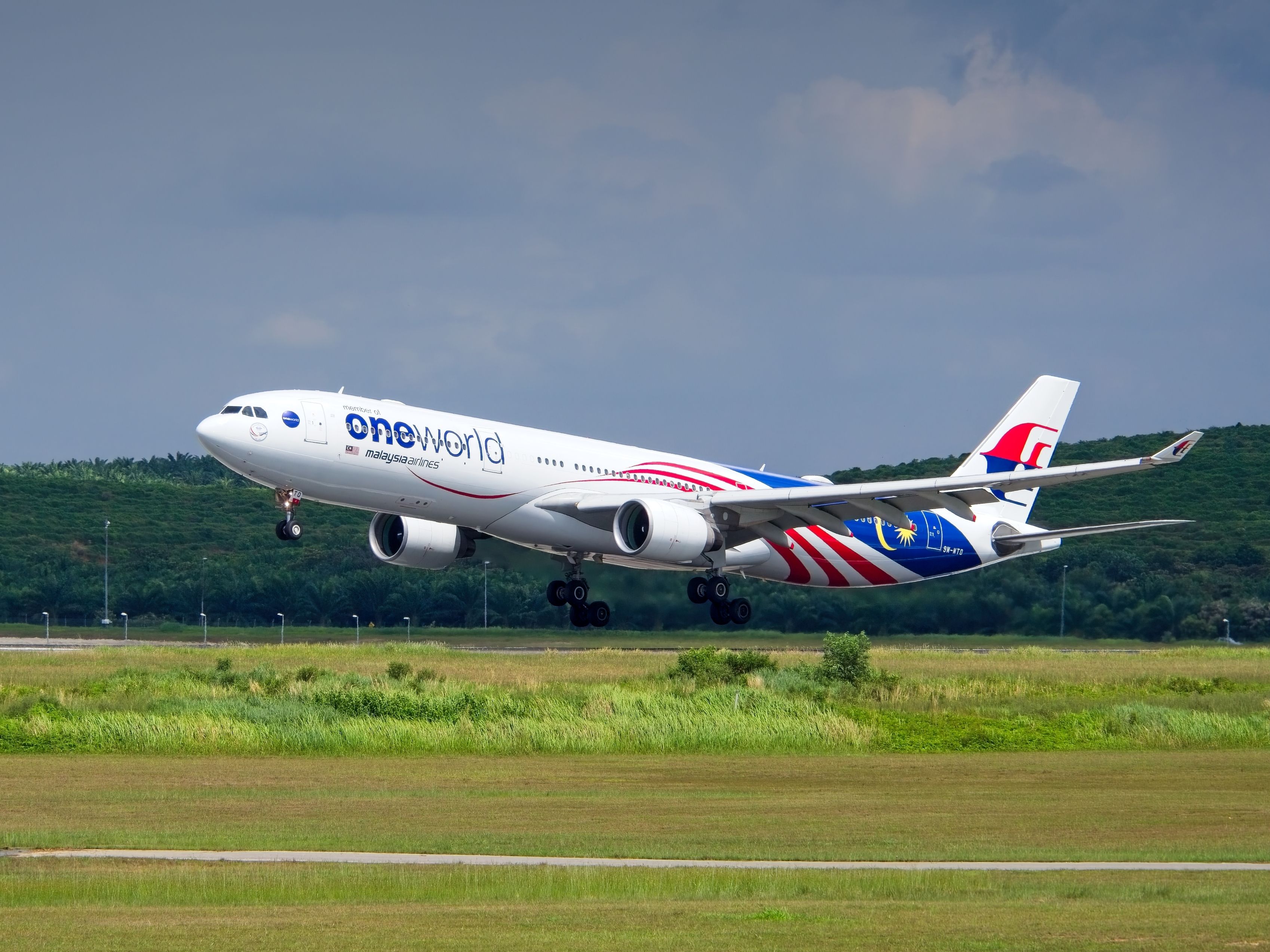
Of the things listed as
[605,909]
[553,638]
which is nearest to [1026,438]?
[553,638]

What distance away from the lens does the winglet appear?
38219 mm

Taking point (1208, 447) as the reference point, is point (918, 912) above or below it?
below

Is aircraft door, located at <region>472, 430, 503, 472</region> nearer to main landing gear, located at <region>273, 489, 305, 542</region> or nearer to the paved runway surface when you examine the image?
main landing gear, located at <region>273, 489, 305, 542</region>

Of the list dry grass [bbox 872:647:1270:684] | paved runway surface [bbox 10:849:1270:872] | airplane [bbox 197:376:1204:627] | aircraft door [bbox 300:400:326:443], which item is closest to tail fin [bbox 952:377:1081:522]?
airplane [bbox 197:376:1204:627]

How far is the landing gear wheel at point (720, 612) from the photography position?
50.7 meters

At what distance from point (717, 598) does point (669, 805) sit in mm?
19025

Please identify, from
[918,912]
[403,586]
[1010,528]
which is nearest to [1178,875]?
[918,912]

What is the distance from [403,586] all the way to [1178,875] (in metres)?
62.7

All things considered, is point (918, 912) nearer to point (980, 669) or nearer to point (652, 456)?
point (652, 456)

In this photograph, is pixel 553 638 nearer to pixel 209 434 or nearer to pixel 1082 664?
pixel 1082 664

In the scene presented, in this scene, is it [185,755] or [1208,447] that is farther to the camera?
[1208,447]

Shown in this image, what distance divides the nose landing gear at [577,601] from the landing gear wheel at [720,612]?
3.09 m

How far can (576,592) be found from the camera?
51.4 meters

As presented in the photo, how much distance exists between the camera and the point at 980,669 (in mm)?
59625
